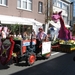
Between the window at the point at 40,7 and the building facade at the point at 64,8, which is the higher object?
the building facade at the point at 64,8

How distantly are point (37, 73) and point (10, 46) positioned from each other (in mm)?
1767

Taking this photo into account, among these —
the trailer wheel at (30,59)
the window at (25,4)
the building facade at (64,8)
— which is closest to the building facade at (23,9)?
the window at (25,4)

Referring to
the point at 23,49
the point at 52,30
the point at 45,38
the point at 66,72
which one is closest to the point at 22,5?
the point at 52,30

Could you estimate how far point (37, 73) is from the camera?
7.95 meters

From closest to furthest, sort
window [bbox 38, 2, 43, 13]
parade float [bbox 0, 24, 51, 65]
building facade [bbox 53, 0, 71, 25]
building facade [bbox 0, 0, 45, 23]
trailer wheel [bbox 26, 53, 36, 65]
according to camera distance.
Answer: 1. parade float [bbox 0, 24, 51, 65]
2. trailer wheel [bbox 26, 53, 36, 65]
3. building facade [bbox 0, 0, 45, 23]
4. window [bbox 38, 2, 43, 13]
5. building facade [bbox 53, 0, 71, 25]

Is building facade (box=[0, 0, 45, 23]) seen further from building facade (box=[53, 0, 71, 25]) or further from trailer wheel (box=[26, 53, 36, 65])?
trailer wheel (box=[26, 53, 36, 65])

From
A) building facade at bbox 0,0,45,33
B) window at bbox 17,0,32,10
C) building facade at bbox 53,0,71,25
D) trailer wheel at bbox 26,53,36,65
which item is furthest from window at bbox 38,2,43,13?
trailer wheel at bbox 26,53,36,65

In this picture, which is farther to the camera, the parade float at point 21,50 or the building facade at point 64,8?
the building facade at point 64,8

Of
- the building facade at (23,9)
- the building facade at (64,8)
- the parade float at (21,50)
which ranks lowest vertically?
the parade float at (21,50)

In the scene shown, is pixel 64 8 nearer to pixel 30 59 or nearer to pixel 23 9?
pixel 23 9

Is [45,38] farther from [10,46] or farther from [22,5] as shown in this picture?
[22,5]

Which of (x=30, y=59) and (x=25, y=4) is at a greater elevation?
(x=25, y=4)

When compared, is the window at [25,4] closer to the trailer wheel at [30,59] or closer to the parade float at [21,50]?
the parade float at [21,50]

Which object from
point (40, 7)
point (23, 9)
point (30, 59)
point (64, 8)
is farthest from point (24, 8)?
point (64, 8)
